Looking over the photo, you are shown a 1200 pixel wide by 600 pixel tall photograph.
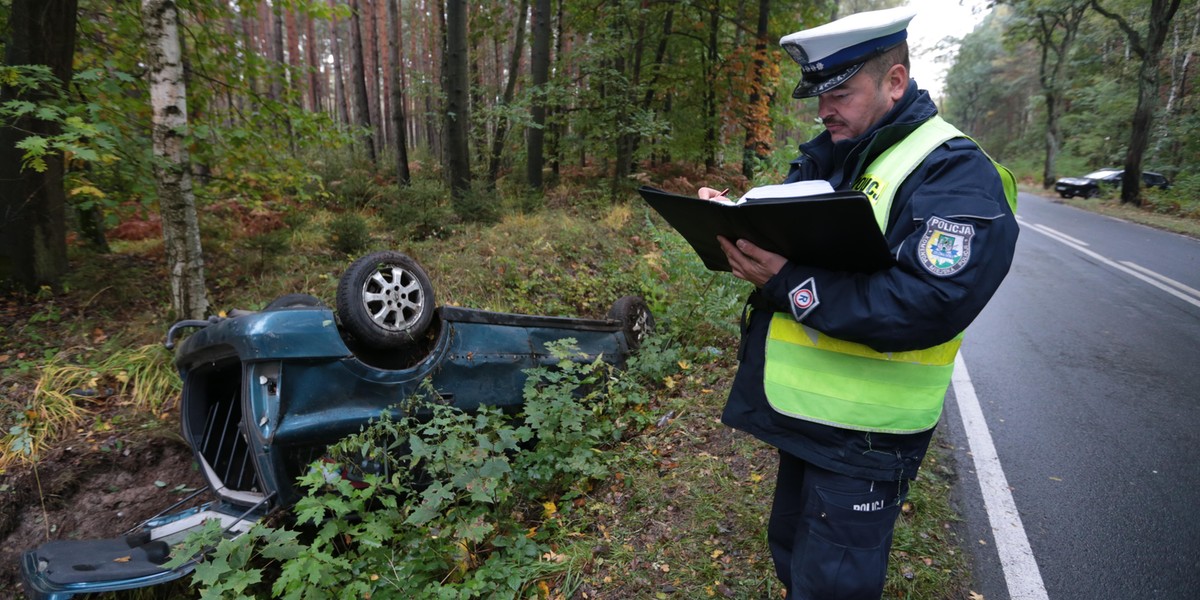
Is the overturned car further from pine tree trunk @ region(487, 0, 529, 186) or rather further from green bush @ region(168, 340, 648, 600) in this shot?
pine tree trunk @ region(487, 0, 529, 186)

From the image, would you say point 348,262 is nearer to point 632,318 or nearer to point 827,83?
point 632,318

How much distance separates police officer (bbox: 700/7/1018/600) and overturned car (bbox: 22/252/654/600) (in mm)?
2268

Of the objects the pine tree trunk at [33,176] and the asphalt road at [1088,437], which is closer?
the asphalt road at [1088,437]

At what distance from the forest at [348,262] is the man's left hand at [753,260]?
1.65 metres

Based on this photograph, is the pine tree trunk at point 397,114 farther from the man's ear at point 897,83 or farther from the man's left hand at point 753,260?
the man's ear at point 897,83

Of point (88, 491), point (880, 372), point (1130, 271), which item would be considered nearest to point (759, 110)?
point (1130, 271)

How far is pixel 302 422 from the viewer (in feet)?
9.46

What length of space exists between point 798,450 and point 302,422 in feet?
7.90

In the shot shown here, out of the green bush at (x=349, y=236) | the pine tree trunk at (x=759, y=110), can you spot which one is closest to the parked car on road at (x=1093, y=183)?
the pine tree trunk at (x=759, y=110)

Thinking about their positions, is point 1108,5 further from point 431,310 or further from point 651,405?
point 431,310

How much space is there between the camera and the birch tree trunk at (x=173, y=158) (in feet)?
14.5

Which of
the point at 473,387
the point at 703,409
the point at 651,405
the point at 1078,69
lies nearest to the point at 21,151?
the point at 473,387

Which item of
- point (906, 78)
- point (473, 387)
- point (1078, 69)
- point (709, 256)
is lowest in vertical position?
point (473, 387)

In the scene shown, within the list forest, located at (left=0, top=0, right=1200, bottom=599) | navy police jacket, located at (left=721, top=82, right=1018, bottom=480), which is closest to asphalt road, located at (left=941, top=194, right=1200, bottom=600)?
forest, located at (left=0, top=0, right=1200, bottom=599)
